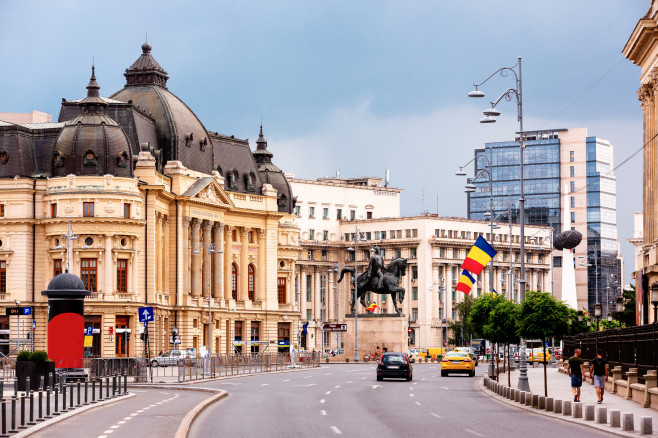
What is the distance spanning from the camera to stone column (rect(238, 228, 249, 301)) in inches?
4872

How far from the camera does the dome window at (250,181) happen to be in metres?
129

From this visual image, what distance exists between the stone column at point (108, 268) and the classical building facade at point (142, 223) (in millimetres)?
77

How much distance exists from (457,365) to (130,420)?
3995 centimetres

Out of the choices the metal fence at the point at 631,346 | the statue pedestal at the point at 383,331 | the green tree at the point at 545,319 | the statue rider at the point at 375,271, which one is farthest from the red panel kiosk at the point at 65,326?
the statue rider at the point at 375,271

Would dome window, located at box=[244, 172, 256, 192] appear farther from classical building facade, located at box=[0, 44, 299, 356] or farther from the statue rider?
the statue rider

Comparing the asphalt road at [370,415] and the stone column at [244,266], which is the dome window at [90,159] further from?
the asphalt road at [370,415]

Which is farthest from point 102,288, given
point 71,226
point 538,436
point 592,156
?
point 592,156

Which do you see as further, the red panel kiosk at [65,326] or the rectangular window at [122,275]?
the rectangular window at [122,275]

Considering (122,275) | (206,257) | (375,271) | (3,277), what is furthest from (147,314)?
(206,257)

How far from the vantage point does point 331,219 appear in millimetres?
174250

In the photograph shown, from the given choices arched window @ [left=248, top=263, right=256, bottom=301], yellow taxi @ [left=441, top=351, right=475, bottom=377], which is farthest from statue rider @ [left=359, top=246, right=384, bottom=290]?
arched window @ [left=248, top=263, right=256, bottom=301]

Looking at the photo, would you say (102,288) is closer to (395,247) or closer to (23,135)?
(23,135)

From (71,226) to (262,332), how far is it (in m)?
31.5

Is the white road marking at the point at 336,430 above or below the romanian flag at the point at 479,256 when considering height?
below
